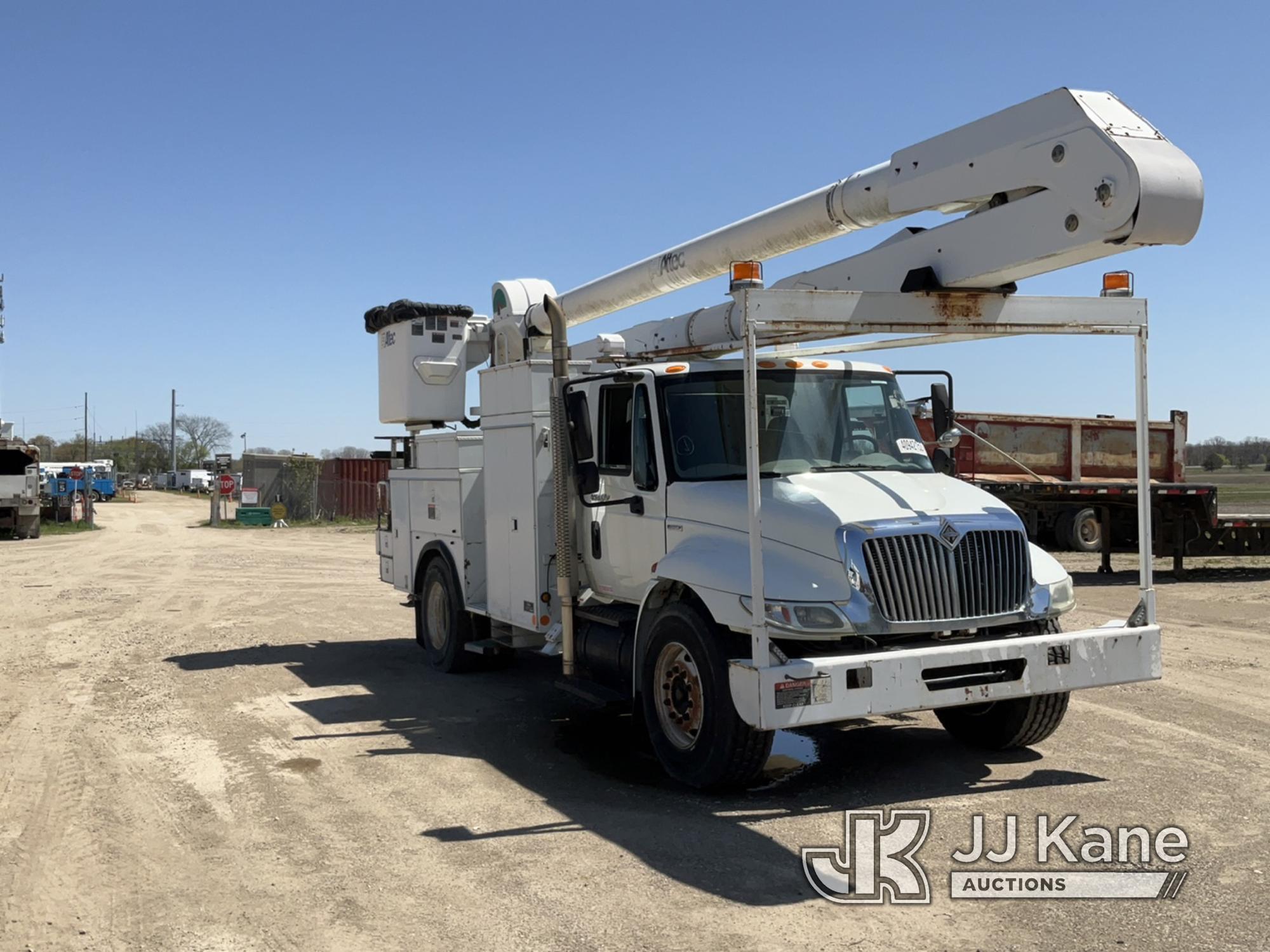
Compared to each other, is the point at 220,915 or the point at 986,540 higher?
the point at 986,540

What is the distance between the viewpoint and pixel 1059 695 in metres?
6.96

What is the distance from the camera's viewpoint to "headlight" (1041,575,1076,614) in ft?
21.7

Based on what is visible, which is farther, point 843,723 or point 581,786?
point 843,723

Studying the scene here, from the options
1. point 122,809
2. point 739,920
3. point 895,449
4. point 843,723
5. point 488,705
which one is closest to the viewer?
point 739,920

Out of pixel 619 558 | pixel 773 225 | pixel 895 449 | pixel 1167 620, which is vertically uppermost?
pixel 773 225

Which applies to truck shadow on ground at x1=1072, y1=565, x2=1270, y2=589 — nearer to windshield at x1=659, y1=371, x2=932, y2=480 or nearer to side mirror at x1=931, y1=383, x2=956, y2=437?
side mirror at x1=931, y1=383, x2=956, y2=437

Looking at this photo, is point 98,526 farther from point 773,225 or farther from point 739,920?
point 739,920

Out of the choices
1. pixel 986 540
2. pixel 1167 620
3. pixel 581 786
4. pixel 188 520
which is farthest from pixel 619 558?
pixel 188 520

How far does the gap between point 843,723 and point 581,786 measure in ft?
7.70

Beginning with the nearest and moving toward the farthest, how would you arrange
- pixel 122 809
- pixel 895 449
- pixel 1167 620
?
1. pixel 122 809
2. pixel 895 449
3. pixel 1167 620

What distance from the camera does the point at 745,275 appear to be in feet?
19.8

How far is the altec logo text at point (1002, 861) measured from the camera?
490cm

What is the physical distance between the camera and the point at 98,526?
37.6 metres

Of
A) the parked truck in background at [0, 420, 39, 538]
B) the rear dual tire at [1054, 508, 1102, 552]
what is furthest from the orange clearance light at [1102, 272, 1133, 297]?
the parked truck in background at [0, 420, 39, 538]
